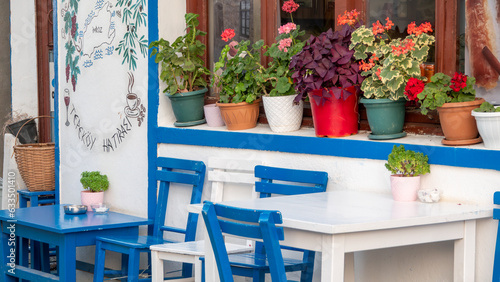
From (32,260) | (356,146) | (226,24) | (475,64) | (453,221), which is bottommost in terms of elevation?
(32,260)

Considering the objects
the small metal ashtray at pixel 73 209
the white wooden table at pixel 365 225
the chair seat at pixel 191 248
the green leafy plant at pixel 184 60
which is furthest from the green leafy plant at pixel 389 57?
the small metal ashtray at pixel 73 209

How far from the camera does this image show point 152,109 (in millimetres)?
5320

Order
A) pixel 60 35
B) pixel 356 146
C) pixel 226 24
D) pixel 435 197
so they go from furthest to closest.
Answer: pixel 60 35, pixel 226 24, pixel 356 146, pixel 435 197

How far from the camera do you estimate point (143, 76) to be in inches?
211

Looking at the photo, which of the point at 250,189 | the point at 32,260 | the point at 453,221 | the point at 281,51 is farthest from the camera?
the point at 32,260

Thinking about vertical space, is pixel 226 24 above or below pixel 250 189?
above

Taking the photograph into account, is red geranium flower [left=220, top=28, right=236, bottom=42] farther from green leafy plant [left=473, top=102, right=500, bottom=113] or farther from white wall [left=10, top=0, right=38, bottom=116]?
white wall [left=10, top=0, right=38, bottom=116]

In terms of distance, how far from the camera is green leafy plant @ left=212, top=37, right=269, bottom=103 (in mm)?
4688

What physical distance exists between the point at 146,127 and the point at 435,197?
2.32 meters

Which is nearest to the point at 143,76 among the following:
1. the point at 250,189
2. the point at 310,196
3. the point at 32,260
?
the point at 250,189

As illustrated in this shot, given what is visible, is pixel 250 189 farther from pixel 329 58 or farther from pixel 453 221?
pixel 453 221

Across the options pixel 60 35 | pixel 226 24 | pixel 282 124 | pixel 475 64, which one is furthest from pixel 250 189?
pixel 60 35

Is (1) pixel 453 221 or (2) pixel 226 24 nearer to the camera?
(1) pixel 453 221

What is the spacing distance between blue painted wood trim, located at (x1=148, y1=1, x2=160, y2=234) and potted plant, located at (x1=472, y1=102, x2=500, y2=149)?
236 centimetres
